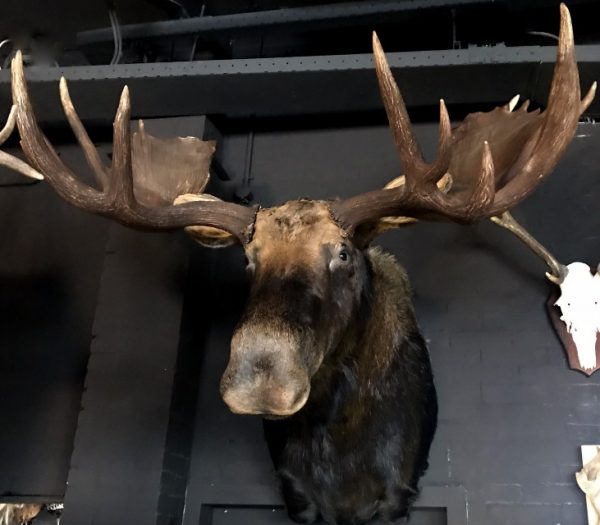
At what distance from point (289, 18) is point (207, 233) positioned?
1704 mm

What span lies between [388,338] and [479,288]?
738mm

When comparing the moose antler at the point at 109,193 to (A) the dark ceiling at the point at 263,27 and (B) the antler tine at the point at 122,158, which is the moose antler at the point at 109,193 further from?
(A) the dark ceiling at the point at 263,27

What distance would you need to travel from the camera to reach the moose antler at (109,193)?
2520mm

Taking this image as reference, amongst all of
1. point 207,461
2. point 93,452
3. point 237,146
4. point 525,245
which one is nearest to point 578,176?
point 525,245

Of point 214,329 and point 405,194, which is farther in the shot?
point 214,329

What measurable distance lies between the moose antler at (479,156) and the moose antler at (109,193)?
1.45 ft

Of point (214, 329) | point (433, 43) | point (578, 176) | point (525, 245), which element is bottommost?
point (214, 329)

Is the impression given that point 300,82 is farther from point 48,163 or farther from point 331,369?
point 331,369

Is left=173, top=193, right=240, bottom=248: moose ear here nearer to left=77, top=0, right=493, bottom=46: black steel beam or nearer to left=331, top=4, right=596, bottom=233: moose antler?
left=331, top=4, right=596, bottom=233: moose antler

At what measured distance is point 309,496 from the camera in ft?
9.20

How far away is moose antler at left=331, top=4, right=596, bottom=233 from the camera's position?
85.1 inches

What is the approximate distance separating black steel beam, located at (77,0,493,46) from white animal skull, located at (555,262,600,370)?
1.58m

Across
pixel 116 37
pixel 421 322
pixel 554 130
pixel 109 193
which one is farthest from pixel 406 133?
pixel 116 37

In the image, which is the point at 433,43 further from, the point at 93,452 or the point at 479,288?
the point at 93,452
